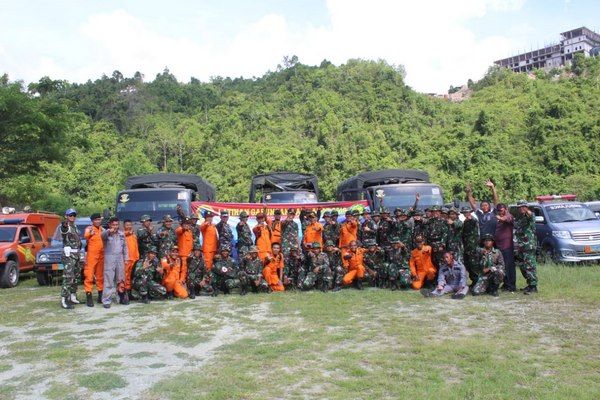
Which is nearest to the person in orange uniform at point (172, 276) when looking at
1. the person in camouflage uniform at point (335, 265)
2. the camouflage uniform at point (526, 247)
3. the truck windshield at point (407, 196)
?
A: the person in camouflage uniform at point (335, 265)

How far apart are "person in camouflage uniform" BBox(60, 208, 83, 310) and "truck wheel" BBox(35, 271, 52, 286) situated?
146 inches

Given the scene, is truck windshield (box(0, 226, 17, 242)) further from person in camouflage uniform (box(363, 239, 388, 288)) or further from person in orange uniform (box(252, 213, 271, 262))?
person in camouflage uniform (box(363, 239, 388, 288))

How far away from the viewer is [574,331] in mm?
6113

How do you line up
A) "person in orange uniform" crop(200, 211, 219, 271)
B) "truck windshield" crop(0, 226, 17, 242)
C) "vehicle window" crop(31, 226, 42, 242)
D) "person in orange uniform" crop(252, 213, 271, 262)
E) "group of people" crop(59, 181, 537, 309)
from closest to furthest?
"group of people" crop(59, 181, 537, 309) < "person in orange uniform" crop(200, 211, 219, 271) < "person in orange uniform" crop(252, 213, 271, 262) < "truck windshield" crop(0, 226, 17, 242) < "vehicle window" crop(31, 226, 42, 242)

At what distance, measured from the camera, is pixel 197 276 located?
30.7ft

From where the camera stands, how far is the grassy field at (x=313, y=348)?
14.6 feet

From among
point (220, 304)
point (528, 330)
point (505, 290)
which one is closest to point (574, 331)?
point (528, 330)

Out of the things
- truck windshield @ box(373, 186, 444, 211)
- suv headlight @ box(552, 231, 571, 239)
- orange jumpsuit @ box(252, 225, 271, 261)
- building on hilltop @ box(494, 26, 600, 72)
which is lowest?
suv headlight @ box(552, 231, 571, 239)

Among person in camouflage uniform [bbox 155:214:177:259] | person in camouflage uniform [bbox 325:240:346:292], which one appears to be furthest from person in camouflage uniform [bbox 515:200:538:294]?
person in camouflage uniform [bbox 155:214:177:259]

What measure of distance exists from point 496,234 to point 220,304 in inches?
188

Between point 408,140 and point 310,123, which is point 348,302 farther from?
point 310,123

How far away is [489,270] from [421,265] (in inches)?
50.8

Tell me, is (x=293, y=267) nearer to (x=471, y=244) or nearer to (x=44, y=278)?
(x=471, y=244)

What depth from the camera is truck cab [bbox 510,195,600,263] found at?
11555 mm
